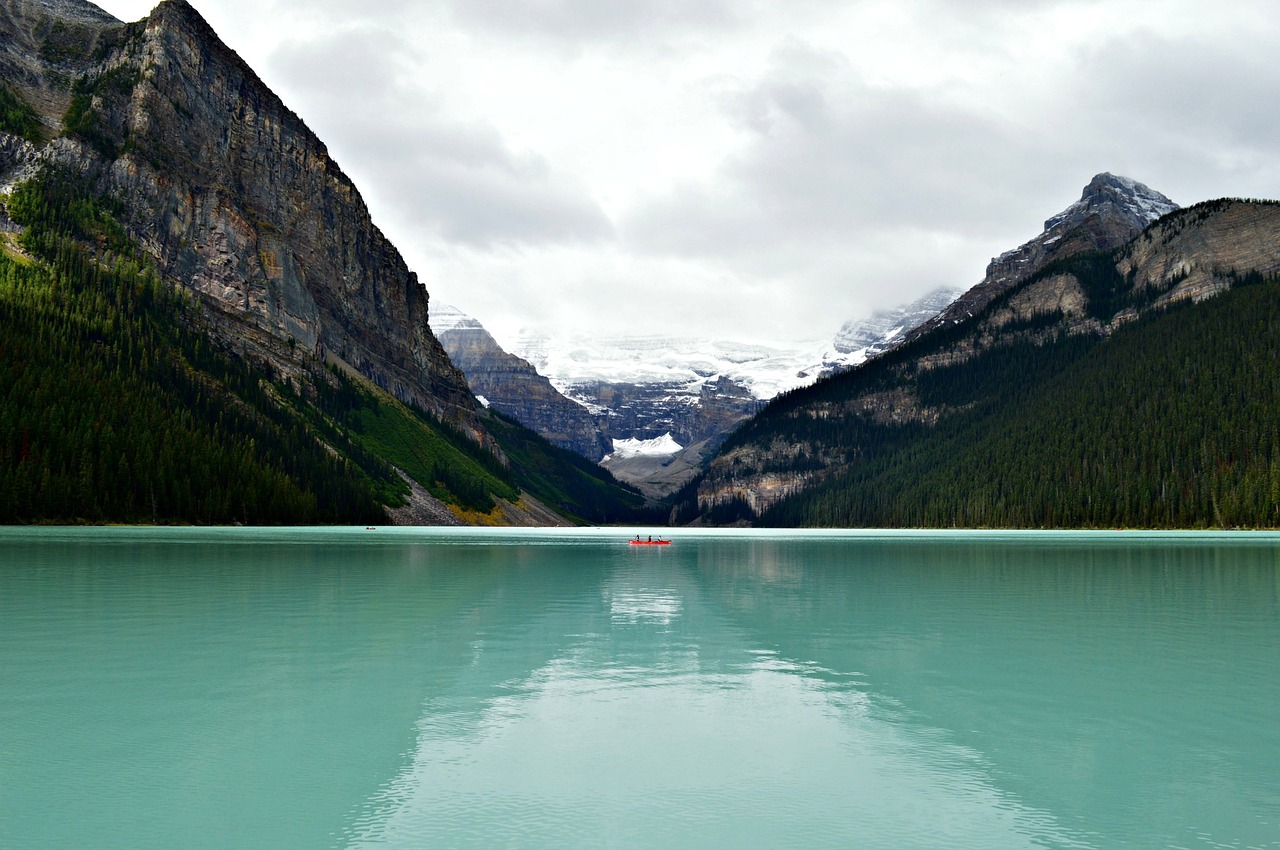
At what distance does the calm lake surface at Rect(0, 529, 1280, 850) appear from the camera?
1678cm

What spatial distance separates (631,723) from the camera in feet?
79.5

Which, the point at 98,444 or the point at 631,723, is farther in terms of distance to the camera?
the point at 98,444

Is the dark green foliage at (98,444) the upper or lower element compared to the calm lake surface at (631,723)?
upper

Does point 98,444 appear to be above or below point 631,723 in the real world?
above

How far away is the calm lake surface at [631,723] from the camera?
16.8 metres

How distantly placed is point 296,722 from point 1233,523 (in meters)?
212

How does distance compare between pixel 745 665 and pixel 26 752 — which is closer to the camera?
pixel 26 752

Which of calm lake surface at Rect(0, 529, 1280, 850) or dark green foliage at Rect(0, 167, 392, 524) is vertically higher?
dark green foliage at Rect(0, 167, 392, 524)

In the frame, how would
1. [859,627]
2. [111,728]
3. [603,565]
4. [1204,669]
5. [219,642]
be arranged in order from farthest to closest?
[603,565], [859,627], [219,642], [1204,669], [111,728]

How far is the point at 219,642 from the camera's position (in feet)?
119

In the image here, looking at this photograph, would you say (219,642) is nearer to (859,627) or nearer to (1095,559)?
(859,627)

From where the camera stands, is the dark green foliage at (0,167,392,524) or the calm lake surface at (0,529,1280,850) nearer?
the calm lake surface at (0,529,1280,850)

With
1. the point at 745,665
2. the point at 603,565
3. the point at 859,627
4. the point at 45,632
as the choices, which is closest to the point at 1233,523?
the point at 603,565

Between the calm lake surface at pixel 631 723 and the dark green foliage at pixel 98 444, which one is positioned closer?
the calm lake surface at pixel 631 723
